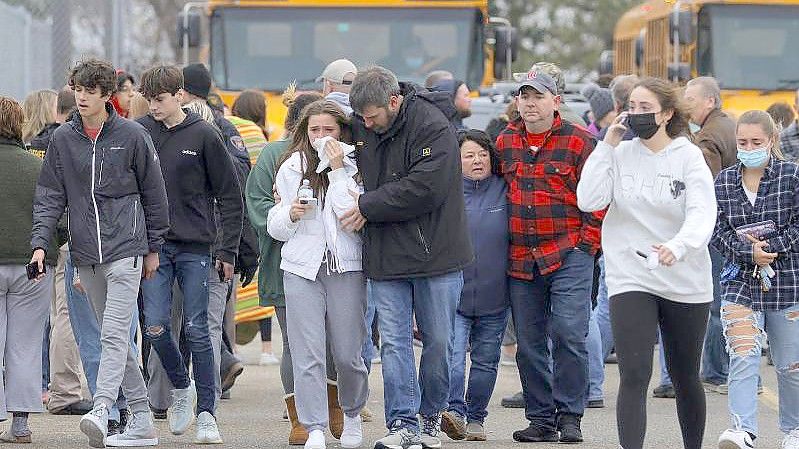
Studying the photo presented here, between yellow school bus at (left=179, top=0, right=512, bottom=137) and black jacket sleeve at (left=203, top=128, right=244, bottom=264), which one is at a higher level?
yellow school bus at (left=179, top=0, right=512, bottom=137)

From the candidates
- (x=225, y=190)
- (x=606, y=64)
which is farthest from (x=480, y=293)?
(x=606, y=64)

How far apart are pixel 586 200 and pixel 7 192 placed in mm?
3046

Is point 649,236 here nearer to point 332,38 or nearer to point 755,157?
point 755,157

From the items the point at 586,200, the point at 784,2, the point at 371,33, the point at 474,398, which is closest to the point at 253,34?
the point at 371,33

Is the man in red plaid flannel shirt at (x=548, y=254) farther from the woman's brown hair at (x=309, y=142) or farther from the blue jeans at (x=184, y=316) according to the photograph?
the blue jeans at (x=184, y=316)

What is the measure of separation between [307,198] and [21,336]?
1.83 meters

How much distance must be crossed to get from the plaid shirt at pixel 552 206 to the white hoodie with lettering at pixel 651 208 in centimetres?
123

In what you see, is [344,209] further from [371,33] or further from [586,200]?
[371,33]

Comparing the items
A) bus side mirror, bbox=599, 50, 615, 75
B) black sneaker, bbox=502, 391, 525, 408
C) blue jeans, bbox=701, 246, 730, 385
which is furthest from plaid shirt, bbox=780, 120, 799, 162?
bus side mirror, bbox=599, 50, 615, 75

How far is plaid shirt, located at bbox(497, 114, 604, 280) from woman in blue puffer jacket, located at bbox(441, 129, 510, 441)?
0.13 meters

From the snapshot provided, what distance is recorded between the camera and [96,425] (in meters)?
8.20

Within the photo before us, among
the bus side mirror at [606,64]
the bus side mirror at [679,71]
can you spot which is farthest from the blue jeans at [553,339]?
the bus side mirror at [606,64]

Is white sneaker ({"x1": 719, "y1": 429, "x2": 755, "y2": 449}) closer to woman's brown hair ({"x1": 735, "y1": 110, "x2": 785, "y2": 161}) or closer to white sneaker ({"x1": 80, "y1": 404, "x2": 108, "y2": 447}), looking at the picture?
woman's brown hair ({"x1": 735, "y1": 110, "x2": 785, "y2": 161})

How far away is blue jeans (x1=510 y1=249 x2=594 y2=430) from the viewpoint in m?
8.80
